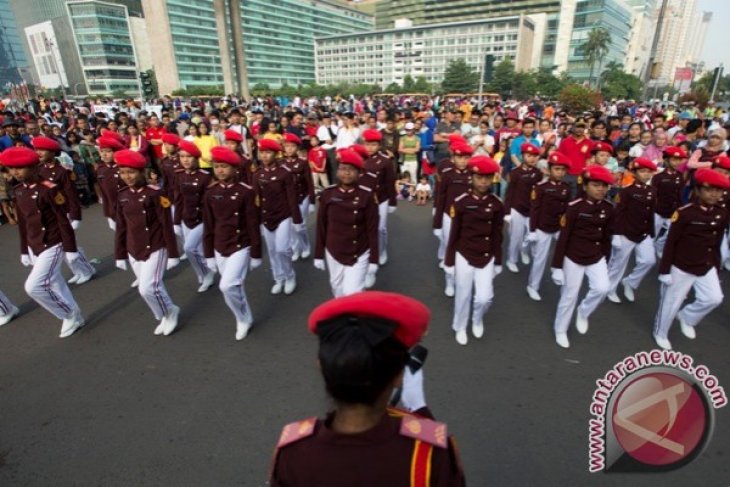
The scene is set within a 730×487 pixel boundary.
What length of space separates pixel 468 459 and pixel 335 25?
15962 cm

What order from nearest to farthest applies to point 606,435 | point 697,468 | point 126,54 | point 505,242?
point 606,435 < point 697,468 < point 505,242 < point 126,54

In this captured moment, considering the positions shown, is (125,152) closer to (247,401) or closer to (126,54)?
(247,401)

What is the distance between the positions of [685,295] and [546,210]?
76.7 inches

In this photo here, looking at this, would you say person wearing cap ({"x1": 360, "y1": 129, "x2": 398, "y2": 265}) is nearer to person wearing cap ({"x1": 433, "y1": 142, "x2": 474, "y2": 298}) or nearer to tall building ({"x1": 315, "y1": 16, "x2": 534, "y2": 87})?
person wearing cap ({"x1": 433, "y1": 142, "x2": 474, "y2": 298})

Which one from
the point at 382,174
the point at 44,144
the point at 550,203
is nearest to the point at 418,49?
the point at 382,174

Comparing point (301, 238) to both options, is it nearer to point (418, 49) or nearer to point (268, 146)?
point (268, 146)

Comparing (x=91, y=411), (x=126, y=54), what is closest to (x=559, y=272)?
(x=91, y=411)

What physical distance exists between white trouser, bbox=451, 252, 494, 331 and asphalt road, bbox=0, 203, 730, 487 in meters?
0.35

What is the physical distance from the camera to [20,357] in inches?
186

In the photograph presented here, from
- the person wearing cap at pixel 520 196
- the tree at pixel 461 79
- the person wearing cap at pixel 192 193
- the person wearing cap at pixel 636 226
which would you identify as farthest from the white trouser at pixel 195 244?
the tree at pixel 461 79

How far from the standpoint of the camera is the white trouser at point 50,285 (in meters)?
4.84

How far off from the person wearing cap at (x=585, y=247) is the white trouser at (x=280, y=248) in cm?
359

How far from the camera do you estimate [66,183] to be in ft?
19.0

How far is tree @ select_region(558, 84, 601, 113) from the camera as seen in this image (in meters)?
23.9
